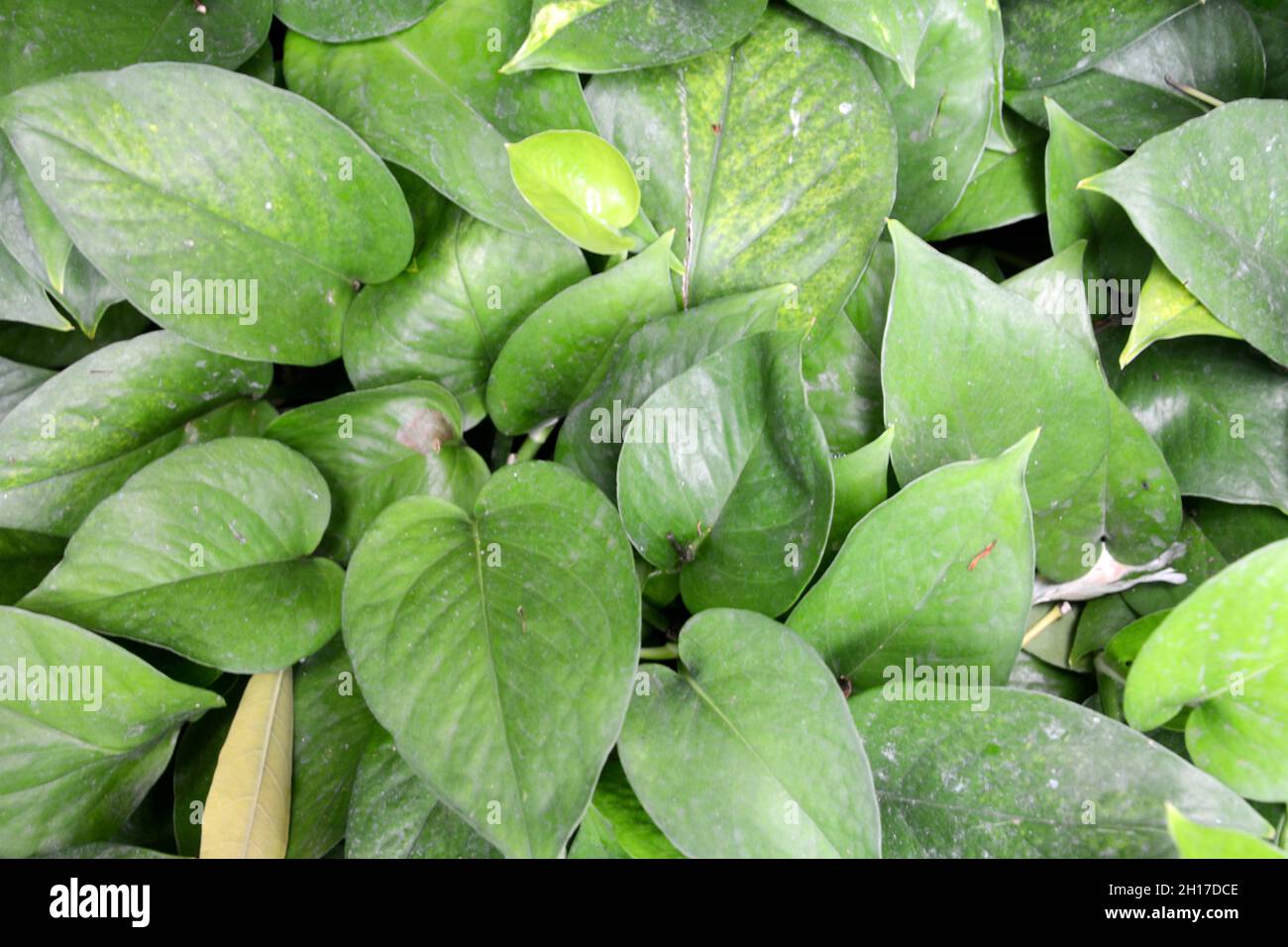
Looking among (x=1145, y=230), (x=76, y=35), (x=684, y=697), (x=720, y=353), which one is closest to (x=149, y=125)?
(x=76, y=35)

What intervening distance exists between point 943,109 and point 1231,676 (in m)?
0.45

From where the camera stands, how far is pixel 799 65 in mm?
758

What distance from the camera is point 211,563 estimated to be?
688 millimetres

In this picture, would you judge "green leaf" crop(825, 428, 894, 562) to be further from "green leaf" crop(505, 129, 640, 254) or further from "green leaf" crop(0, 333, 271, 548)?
"green leaf" crop(0, 333, 271, 548)

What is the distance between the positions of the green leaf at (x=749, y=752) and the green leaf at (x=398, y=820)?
139 mm

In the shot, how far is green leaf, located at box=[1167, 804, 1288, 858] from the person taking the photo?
54cm

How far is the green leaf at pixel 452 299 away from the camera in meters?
0.75

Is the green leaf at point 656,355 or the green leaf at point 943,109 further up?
the green leaf at point 943,109

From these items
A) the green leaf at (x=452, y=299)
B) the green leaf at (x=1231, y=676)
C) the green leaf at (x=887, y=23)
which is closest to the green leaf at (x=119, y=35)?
the green leaf at (x=452, y=299)

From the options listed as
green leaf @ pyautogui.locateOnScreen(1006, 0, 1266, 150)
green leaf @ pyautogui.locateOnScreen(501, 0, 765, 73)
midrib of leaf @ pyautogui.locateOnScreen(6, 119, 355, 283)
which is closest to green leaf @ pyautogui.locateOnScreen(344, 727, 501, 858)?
midrib of leaf @ pyautogui.locateOnScreen(6, 119, 355, 283)

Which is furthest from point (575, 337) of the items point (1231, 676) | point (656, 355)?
point (1231, 676)

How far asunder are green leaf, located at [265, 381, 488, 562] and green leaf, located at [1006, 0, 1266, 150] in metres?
0.53

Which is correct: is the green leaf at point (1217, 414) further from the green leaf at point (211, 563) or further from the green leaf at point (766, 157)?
the green leaf at point (211, 563)

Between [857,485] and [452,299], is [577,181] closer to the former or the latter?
[452,299]
